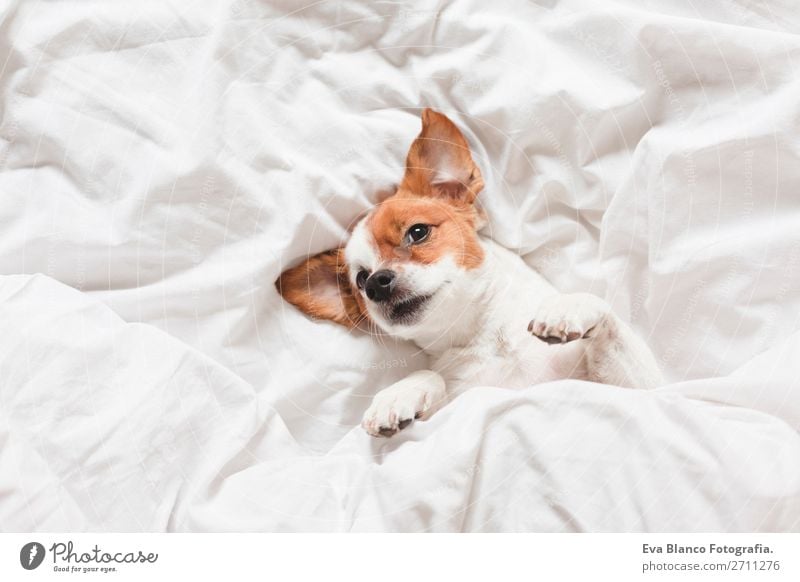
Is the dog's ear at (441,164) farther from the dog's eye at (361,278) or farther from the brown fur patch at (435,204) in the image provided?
the dog's eye at (361,278)

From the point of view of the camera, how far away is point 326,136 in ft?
4.17

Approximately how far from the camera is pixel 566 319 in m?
1.02

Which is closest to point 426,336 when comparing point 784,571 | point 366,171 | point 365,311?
point 365,311

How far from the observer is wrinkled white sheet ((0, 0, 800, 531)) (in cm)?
98

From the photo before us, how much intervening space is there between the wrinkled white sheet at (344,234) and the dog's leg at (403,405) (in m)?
0.04

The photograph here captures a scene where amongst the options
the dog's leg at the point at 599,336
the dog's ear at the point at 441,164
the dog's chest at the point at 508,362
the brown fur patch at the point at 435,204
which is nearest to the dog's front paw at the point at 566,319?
the dog's leg at the point at 599,336

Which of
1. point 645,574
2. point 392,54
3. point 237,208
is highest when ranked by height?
point 392,54

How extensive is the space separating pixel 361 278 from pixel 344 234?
0.10 metres

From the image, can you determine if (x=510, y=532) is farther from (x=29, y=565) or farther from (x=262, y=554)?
(x=29, y=565)

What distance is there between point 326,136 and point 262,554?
80cm

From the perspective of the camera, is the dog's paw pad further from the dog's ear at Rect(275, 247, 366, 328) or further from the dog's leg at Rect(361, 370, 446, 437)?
the dog's ear at Rect(275, 247, 366, 328)

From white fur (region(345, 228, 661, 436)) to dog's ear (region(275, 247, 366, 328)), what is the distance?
0.04 meters

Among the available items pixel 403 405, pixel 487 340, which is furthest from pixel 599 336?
pixel 403 405

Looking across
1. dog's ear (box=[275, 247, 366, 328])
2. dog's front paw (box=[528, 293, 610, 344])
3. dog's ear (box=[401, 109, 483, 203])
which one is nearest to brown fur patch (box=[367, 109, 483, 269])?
dog's ear (box=[401, 109, 483, 203])
